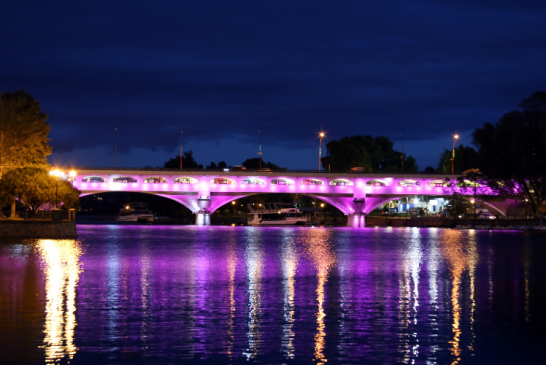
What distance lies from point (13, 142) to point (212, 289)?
3609cm

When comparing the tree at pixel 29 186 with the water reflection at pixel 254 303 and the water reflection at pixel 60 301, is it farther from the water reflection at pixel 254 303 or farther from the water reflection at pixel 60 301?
the water reflection at pixel 254 303

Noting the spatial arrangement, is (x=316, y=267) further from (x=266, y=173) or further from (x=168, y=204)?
(x=168, y=204)

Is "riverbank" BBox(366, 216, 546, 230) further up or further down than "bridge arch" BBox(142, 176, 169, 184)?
further down

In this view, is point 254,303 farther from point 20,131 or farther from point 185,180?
point 185,180

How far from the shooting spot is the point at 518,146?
7744 cm

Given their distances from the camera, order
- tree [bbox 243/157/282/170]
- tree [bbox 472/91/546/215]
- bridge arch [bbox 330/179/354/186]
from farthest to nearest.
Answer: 1. tree [bbox 243/157/282/170]
2. bridge arch [bbox 330/179/354/186]
3. tree [bbox 472/91/546/215]

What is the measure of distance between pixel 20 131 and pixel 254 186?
65770 mm

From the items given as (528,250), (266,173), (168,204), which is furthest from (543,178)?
(168,204)

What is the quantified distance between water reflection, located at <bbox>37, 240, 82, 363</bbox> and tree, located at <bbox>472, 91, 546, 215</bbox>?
56.2m

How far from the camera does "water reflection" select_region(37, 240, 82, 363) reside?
14.0 meters

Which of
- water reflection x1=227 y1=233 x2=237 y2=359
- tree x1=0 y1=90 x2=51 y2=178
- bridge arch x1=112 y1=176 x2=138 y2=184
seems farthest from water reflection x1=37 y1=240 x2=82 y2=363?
bridge arch x1=112 y1=176 x2=138 y2=184

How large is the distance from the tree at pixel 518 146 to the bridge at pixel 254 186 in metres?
31.6

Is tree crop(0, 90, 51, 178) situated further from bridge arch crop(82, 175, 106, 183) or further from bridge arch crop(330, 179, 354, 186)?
bridge arch crop(330, 179, 354, 186)

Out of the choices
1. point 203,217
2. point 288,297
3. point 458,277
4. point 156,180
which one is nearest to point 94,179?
point 156,180
